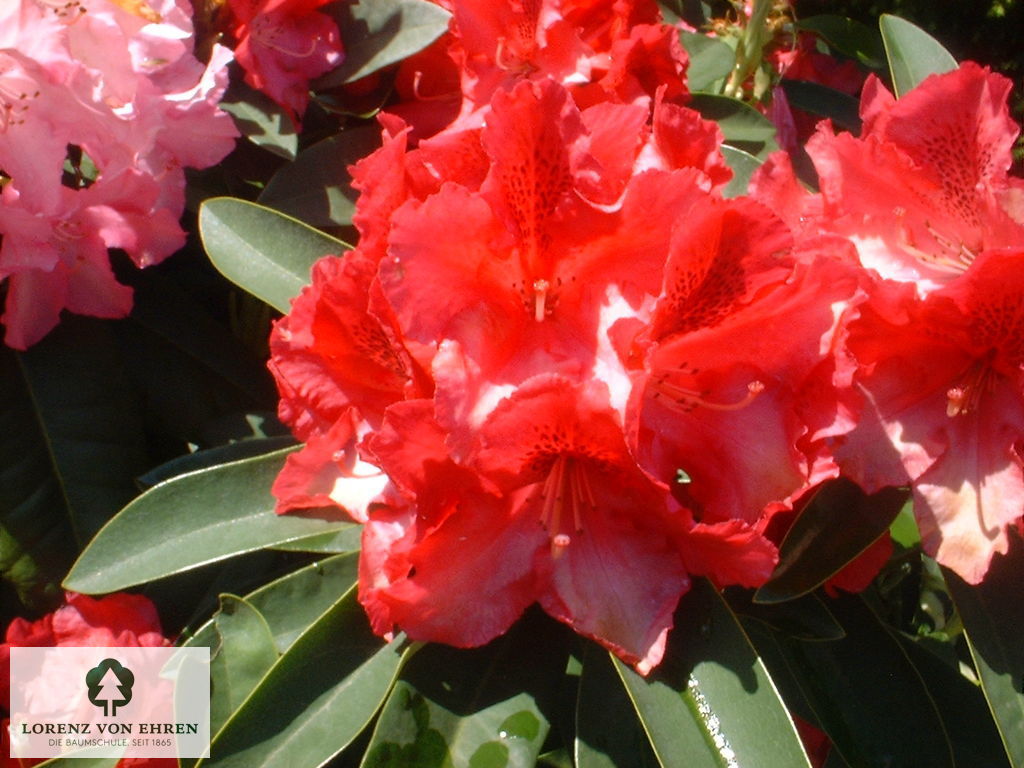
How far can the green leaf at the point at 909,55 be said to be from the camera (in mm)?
1046

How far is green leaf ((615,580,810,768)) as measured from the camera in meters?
0.69

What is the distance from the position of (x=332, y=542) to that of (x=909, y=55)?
2.52 feet

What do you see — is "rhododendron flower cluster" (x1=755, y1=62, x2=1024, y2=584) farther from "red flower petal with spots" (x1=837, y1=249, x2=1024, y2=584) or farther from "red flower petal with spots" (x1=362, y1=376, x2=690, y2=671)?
"red flower petal with spots" (x1=362, y1=376, x2=690, y2=671)

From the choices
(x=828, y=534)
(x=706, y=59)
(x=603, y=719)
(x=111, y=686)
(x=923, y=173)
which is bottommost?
(x=111, y=686)

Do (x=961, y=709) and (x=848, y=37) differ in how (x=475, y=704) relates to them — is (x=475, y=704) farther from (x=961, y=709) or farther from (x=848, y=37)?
(x=848, y=37)

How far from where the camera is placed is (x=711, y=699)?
71cm

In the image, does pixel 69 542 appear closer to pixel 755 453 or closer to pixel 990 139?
pixel 755 453

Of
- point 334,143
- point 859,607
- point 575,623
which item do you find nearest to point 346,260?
point 575,623

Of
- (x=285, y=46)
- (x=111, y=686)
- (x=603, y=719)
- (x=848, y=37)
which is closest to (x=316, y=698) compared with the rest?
(x=603, y=719)

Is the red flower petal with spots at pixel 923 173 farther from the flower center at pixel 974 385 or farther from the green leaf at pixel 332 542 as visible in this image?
the green leaf at pixel 332 542

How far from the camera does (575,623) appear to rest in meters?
0.71

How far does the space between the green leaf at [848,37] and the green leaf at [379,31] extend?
2.17 feet

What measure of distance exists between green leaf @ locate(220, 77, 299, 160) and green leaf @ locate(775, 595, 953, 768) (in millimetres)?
706

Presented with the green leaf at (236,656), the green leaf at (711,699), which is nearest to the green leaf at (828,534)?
the green leaf at (711,699)
